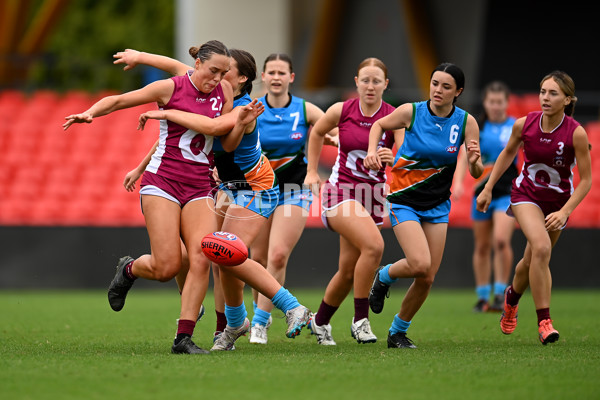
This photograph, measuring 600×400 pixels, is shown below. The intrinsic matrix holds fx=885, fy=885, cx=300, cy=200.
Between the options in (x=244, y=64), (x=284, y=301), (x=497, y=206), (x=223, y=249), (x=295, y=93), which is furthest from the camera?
(x=295, y=93)

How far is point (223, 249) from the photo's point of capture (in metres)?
6.23

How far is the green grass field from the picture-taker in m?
5.02

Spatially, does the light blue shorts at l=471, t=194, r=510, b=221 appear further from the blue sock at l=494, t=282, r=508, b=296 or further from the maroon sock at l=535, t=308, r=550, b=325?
the maroon sock at l=535, t=308, r=550, b=325

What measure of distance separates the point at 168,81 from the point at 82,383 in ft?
7.80

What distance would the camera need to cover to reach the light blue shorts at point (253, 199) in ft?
23.5

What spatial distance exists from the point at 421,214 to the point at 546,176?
1.14m

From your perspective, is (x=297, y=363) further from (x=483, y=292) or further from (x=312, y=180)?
(x=483, y=292)

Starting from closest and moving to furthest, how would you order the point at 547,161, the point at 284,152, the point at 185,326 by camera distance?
the point at 185,326 < the point at 547,161 < the point at 284,152

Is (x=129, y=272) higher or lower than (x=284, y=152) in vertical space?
lower

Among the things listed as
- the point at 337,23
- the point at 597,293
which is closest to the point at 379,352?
the point at 597,293

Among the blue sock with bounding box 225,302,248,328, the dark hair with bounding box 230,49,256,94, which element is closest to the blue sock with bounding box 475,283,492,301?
the blue sock with bounding box 225,302,248,328

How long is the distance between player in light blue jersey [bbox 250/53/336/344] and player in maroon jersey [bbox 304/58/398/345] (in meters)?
0.36

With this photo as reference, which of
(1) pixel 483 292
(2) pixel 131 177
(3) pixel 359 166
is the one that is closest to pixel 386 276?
(3) pixel 359 166

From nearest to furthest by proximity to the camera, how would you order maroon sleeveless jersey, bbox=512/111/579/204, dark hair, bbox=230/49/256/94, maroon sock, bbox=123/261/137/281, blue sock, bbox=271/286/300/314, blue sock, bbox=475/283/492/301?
1. blue sock, bbox=271/286/300/314
2. maroon sock, bbox=123/261/137/281
3. dark hair, bbox=230/49/256/94
4. maroon sleeveless jersey, bbox=512/111/579/204
5. blue sock, bbox=475/283/492/301
